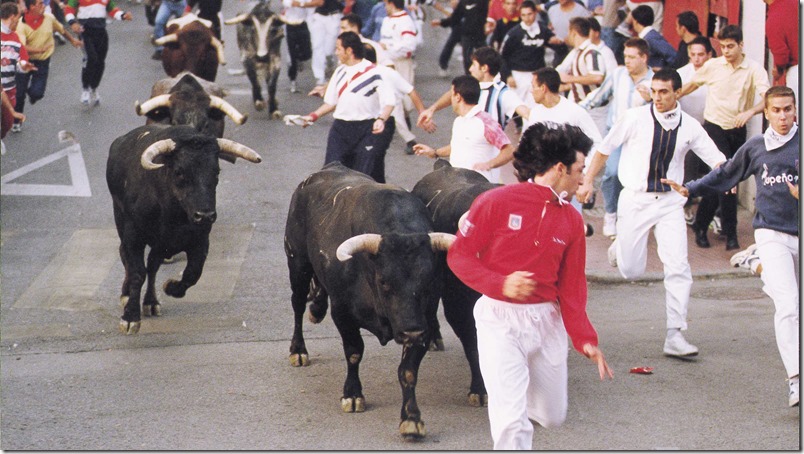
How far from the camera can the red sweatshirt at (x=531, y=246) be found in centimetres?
585

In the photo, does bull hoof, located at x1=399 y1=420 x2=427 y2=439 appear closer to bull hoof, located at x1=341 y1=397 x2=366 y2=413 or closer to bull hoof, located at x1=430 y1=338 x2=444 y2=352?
bull hoof, located at x1=341 y1=397 x2=366 y2=413

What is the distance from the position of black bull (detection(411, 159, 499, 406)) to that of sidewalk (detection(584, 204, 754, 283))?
296 cm

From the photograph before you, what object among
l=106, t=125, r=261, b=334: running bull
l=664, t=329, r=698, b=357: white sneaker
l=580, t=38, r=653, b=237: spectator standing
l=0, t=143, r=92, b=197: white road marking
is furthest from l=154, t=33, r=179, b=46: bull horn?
l=664, t=329, r=698, b=357: white sneaker

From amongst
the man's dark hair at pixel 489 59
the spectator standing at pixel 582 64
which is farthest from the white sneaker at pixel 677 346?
the spectator standing at pixel 582 64

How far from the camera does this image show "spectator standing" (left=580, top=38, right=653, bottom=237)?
470 inches

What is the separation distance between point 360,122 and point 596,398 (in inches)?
192

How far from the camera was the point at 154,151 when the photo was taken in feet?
31.7

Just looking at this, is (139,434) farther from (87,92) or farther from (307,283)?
(87,92)

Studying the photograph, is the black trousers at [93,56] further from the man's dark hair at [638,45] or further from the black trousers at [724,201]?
the black trousers at [724,201]

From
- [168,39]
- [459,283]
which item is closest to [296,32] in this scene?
[168,39]

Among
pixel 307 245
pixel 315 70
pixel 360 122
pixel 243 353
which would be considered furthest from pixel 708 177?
pixel 315 70

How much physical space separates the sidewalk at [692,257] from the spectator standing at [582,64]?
153cm

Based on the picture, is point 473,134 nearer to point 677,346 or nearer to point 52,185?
point 677,346

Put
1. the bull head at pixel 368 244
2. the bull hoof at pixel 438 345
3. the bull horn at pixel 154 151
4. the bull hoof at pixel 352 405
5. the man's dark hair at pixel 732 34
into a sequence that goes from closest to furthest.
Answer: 1. the bull head at pixel 368 244
2. the bull hoof at pixel 352 405
3. the bull hoof at pixel 438 345
4. the bull horn at pixel 154 151
5. the man's dark hair at pixel 732 34
